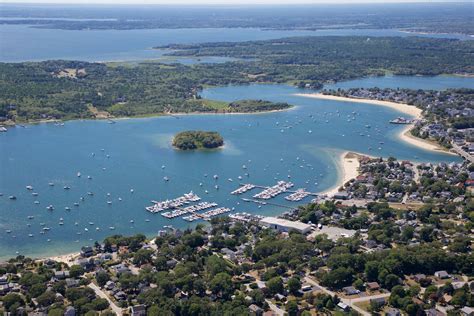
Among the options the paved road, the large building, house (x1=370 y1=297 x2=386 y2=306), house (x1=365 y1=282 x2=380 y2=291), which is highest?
the large building

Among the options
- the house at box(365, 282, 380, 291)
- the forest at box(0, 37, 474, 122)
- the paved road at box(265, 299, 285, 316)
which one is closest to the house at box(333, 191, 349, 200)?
the house at box(365, 282, 380, 291)

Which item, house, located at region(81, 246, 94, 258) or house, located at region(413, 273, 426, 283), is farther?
house, located at region(81, 246, 94, 258)

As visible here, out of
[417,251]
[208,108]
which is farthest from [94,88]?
[417,251]

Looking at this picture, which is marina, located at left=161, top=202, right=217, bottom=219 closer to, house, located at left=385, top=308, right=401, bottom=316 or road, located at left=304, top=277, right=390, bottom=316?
road, located at left=304, top=277, right=390, bottom=316

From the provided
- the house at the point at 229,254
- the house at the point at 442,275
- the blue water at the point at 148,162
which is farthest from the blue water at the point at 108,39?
the house at the point at 442,275

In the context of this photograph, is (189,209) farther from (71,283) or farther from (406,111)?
(406,111)

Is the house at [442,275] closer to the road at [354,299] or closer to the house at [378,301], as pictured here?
the road at [354,299]

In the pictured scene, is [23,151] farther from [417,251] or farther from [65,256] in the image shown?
[417,251]

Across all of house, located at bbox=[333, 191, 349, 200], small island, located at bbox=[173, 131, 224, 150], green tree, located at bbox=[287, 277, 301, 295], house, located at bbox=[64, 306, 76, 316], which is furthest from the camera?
small island, located at bbox=[173, 131, 224, 150]
